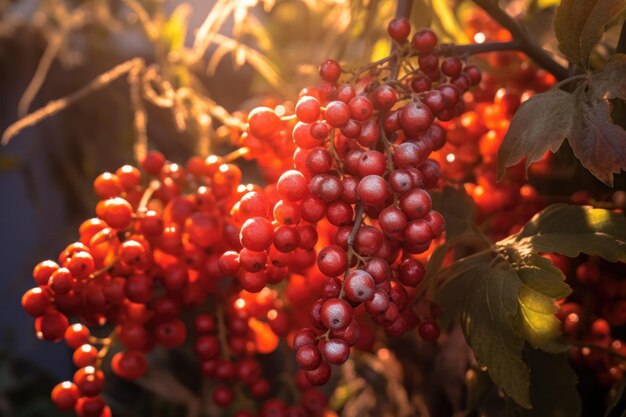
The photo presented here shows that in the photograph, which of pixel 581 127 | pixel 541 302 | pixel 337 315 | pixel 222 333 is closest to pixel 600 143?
pixel 581 127

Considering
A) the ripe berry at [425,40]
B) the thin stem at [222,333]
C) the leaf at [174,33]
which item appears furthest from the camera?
the leaf at [174,33]

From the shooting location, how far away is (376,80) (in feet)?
1.65

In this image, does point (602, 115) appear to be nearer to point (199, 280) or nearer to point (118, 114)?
point (199, 280)

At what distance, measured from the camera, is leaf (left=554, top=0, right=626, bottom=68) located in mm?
488

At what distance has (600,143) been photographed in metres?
0.46

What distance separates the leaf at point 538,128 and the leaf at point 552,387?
0.54 feet

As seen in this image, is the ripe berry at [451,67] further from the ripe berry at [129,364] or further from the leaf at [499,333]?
the ripe berry at [129,364]

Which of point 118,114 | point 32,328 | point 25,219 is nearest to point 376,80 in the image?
point 118,114

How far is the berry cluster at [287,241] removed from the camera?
44cm

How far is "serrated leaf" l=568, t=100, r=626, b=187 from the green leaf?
0.18 ft

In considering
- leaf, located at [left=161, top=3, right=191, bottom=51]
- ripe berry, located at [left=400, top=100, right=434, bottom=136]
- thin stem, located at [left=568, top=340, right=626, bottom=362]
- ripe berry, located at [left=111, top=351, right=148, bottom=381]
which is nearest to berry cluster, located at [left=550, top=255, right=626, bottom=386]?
thin stem, located at [left=568, top=340, right=626, bottom=362]

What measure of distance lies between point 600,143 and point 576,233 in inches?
3.1

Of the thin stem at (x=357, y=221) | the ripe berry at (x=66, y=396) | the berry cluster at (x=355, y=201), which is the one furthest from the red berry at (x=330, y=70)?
the ripe berry at (x=66, y=396)

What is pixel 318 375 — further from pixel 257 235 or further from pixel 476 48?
pixel 476 48
